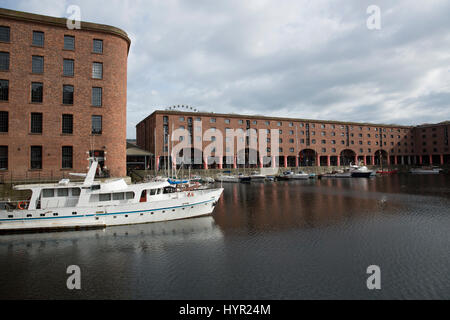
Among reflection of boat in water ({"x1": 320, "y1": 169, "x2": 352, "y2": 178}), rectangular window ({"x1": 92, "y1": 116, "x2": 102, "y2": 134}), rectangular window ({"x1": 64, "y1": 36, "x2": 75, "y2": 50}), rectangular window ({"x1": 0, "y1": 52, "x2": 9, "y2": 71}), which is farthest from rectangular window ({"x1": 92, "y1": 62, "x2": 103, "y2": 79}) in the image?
reflection of boat in water ({"x1": 320, "y1": 169, "x2": 352, "y2": 178})

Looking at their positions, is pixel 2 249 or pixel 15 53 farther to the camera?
pixel 15 53

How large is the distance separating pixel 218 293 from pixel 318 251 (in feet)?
23.0

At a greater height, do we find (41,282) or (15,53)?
(15,53)

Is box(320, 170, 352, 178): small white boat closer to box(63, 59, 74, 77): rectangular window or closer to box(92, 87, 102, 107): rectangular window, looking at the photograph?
box(92, 87, 102, 107): rectangular window

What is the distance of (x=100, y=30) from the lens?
3566 centimetres

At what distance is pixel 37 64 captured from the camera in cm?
3275

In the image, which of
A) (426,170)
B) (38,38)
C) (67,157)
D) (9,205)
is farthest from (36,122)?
(426,170)

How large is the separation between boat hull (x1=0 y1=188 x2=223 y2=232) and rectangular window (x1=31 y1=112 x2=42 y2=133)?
17.9 meters

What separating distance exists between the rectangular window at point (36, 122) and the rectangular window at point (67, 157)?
3.79m

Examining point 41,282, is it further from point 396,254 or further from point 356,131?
point 356,131

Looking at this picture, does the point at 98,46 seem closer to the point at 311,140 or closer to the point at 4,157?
the point at 4,157

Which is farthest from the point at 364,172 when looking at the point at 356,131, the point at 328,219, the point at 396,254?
the point at 396,254

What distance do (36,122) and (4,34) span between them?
38.1ft
